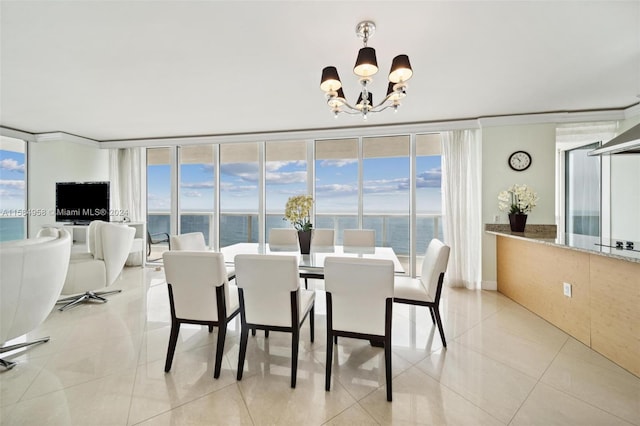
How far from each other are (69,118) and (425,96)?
16.8 feet

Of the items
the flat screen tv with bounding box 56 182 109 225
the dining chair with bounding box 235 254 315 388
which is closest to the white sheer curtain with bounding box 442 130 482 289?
the dining chair with bounding box 235 254 315 388

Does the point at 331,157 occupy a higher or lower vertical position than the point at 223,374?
higher

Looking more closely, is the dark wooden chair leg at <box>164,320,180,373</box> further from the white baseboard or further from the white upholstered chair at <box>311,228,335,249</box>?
the white baseboard

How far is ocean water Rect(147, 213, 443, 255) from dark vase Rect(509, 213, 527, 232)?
1.12 m

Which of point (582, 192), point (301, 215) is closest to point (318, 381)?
point (301, 215)

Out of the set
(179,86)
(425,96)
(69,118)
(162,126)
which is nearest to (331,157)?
(425,96)

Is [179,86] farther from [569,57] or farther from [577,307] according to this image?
[577,307]

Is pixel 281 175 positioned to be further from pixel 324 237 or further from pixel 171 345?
pixel 171 345

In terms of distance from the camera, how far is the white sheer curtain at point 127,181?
5402mm

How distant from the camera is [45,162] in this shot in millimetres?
4816

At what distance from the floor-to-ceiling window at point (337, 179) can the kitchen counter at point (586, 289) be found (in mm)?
2398

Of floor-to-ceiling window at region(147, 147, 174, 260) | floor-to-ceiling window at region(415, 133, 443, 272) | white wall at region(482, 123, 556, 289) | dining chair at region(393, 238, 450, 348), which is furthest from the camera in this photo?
floor-to-ceiling window at region(147, 147, 174, 260)

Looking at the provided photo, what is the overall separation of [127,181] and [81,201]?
85 centimetres

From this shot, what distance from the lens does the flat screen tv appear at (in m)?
4.81
